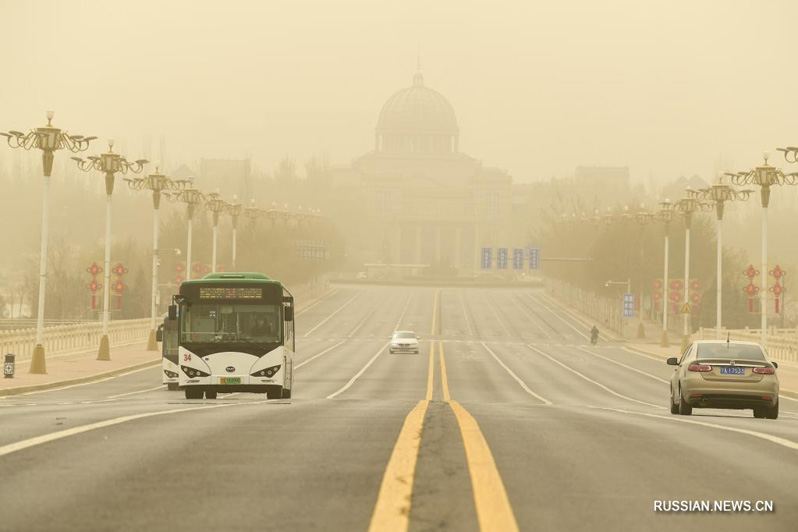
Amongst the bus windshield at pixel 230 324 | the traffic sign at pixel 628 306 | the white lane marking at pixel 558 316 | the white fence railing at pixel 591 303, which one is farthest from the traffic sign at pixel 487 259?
the bus windshield at pixel 230 324

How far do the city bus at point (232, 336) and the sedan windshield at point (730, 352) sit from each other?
952 cm

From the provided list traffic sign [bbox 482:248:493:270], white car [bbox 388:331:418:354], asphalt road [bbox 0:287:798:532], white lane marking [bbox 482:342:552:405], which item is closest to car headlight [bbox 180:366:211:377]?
white lane marking [bbox 482:342:552:405]

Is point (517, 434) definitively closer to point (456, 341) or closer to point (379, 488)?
point (379, 488)

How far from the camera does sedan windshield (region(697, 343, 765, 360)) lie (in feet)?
78.1

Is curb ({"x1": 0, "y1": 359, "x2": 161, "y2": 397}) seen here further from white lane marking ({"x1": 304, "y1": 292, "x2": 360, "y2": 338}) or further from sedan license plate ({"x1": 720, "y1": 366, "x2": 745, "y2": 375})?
white lane marking ({"x1": 304, "y1": 292, "x2": 360, "y2": 338})

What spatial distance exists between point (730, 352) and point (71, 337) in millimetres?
42147

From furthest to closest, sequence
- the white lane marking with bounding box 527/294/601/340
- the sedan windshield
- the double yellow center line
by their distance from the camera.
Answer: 1. the white lane marking with bounding box 527/294/601/340
2. the sedan windshield
3. the double yellow center line

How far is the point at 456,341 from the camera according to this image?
94.4 meters

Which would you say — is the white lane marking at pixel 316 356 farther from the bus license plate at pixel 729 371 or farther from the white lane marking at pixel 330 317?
the bus license plate at pixel 729 371

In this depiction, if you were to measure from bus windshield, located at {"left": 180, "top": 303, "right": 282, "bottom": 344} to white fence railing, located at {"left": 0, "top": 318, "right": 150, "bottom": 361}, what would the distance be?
2100 centimetres

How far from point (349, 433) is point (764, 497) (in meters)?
3.77

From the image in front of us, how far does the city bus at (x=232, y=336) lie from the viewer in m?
28.0

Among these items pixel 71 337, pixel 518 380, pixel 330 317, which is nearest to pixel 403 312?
pixel 330 317

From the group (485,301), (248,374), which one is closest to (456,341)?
(485,301)
